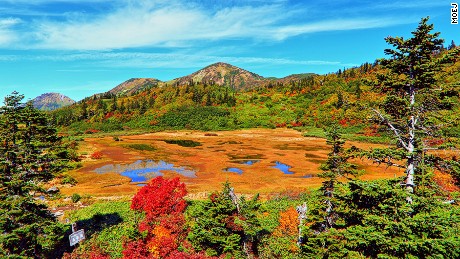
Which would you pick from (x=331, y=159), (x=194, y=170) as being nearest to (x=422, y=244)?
(x=331, y=159)

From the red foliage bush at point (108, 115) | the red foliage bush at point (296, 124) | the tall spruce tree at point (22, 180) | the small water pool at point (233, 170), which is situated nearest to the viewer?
the tall spruce tree at point (22, 180)

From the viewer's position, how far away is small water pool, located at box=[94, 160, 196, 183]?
56.0 m

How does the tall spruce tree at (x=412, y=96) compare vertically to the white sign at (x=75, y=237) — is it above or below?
above

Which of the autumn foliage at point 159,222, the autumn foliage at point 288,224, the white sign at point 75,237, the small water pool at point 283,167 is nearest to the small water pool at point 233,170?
the small water pool at point 283,167

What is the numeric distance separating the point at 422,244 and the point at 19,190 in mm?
25543

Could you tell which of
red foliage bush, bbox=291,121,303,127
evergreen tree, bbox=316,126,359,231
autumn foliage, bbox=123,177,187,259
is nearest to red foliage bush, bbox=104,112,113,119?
red foliage bush, bbox=291,121,303,127

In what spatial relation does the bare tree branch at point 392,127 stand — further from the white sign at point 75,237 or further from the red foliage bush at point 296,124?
the red foliage bush at point 296,124

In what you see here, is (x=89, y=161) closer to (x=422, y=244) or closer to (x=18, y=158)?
(x=18, y=158)

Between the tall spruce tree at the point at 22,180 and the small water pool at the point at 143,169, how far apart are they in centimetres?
3157

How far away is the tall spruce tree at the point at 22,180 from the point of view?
19234 mm

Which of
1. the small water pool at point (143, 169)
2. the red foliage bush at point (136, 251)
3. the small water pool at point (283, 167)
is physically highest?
the red foliage bush at point (136, 251)

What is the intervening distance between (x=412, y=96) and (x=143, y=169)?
194 ft

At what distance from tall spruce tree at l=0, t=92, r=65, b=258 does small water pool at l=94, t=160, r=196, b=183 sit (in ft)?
104

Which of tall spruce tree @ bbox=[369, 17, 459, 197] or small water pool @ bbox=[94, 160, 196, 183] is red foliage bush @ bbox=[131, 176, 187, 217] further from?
small water pool @ bbox=[94, 160, 196, 183]
